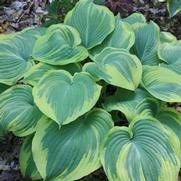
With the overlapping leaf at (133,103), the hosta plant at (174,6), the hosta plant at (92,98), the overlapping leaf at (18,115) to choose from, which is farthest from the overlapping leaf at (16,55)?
the hosta plant at (174,6)

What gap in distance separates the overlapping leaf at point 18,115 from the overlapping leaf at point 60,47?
231 mm

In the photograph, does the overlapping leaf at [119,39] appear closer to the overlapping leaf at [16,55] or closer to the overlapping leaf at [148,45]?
the overlapping leaf at [148,45]

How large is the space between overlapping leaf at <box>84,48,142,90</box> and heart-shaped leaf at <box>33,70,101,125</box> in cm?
6

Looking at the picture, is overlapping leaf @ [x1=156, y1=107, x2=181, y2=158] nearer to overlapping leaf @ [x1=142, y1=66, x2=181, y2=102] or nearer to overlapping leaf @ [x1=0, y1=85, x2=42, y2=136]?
overlapping leaf @ [x1=142, y1=66, x2=181, y2=102]

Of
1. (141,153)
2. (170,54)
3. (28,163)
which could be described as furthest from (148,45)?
(28,163)

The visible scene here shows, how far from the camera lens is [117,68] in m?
1.93

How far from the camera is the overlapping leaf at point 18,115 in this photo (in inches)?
75.5

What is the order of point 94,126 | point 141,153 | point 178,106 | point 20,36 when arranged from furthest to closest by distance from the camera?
point 178,106 → point 20,36 → point 94,126 → point 141,153

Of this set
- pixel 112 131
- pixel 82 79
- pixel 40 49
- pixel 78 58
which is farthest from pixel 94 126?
pixel 40 49

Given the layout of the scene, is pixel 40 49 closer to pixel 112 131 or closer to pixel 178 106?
pixel 112 131

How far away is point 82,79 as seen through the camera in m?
1.90

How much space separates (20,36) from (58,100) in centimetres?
59

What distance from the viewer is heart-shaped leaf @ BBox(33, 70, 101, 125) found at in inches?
69.1

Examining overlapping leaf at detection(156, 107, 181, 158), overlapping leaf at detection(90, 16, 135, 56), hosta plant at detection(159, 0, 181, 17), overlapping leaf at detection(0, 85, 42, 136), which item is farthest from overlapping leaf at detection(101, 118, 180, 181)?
hosta plant at detection(159, 0, 181, 17)
